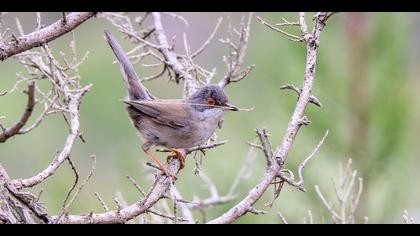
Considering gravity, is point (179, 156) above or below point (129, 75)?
below

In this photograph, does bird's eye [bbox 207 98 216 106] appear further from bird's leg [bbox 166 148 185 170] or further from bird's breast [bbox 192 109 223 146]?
bird's leg [bbox 166 148 185 170]

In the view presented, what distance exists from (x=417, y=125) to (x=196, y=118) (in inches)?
181

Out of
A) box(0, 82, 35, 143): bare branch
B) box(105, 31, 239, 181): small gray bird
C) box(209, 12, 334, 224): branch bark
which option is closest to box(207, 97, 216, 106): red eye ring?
box(105, 31, 239, 181): small gray bird

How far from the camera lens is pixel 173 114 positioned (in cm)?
493

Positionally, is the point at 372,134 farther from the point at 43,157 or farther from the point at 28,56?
the point at 43,157

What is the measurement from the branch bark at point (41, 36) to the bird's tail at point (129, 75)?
127 cm

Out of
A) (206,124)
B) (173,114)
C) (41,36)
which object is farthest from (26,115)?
(173,114)

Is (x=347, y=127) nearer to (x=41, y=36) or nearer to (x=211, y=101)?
(x=211, y=101)

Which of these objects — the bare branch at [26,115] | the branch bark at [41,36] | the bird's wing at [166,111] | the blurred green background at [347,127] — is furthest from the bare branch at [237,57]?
the blurred green background at [347,127]

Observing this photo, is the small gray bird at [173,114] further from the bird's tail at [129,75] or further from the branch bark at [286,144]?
the branch bark at [286,144]

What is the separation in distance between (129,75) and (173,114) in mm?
457

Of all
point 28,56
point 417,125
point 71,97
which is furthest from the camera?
point 417,125
